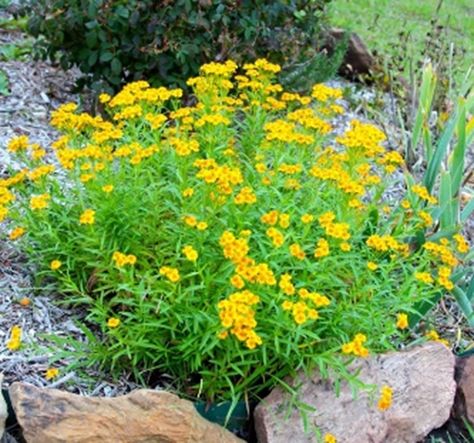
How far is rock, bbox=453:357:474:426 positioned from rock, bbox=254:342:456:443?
95mm

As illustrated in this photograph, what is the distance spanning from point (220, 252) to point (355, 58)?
3597mm

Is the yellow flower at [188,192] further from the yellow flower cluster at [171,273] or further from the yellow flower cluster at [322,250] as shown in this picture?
the yellow flower cluster at [322,250]

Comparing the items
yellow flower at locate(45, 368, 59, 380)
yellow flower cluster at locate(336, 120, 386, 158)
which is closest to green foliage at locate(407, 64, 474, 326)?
yellow flower cluster at locate(336, 120, 386, 158)

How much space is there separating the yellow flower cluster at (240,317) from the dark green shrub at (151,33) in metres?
2.20

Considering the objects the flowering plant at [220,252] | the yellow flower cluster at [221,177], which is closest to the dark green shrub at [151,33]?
the flowering plant at [220,252]

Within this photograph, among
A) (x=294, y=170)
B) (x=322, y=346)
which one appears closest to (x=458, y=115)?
(x=294, y=170)

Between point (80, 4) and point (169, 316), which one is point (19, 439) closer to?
point (169, 316)

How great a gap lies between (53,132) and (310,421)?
2.41m

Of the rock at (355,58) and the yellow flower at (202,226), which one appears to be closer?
the yellow flower at (202,226)

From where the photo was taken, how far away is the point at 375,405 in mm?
2961

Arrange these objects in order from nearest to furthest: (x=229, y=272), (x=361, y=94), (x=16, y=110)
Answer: (x=229, y=272) < (x=16, y=110) < (x=361, y=94)

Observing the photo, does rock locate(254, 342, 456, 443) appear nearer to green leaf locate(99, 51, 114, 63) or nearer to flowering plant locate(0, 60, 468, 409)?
flowering plant locate(0, 60, 468, 409)

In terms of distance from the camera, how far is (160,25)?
170 inches

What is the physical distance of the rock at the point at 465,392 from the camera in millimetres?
3236
